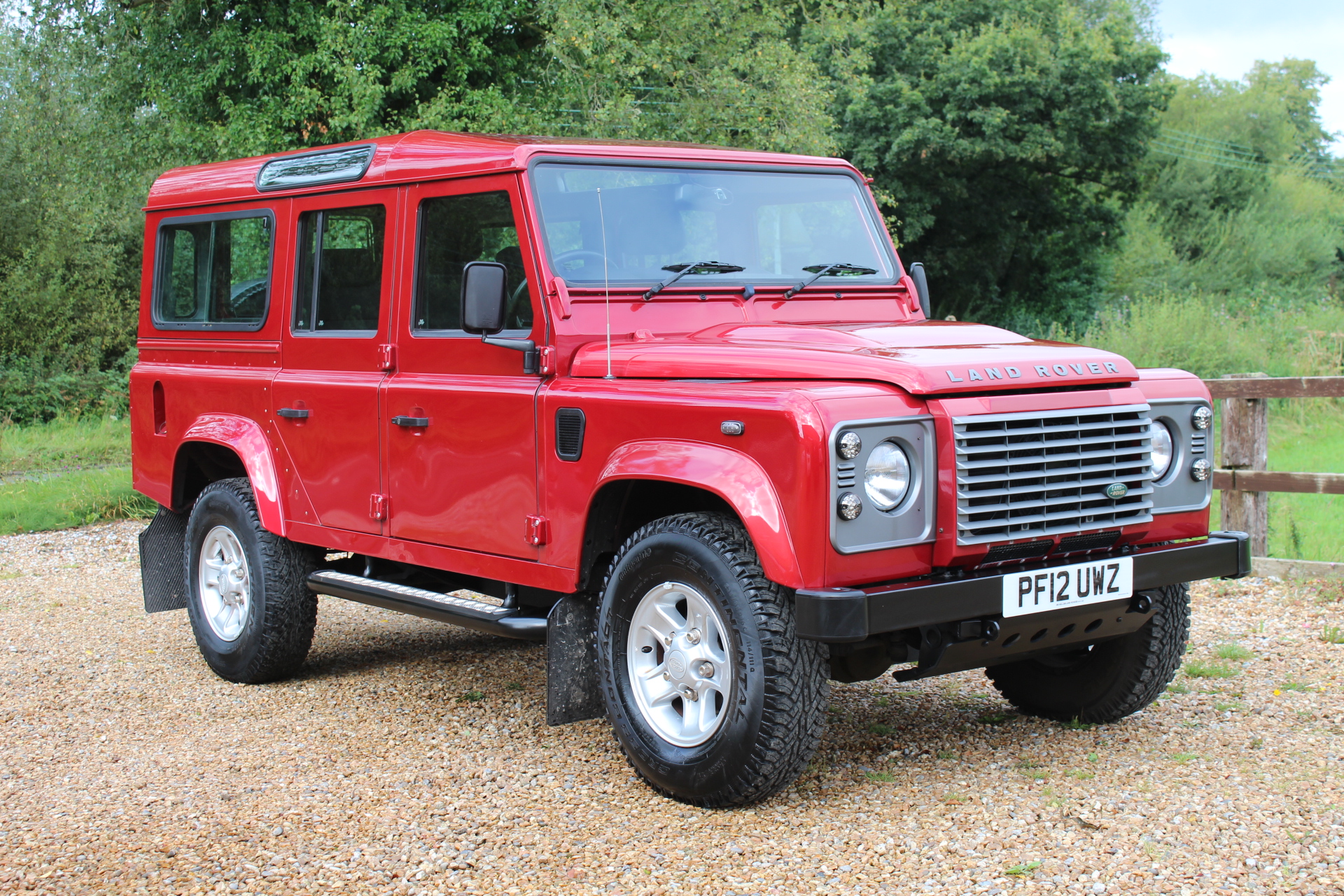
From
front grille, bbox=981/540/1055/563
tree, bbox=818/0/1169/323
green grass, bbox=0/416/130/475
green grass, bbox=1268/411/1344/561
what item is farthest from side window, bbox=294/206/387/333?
tree, bbox=818/0/1169/323

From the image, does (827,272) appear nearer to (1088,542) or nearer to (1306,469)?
(1088,542)

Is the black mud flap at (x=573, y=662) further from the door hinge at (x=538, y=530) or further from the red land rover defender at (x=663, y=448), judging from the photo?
the door hinge at (x=538, y=530)

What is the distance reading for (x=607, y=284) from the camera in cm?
452

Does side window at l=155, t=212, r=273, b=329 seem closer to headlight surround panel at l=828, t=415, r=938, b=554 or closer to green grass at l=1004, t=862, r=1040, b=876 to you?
headlight surround panel at l=828, t=415, r=938, b=554

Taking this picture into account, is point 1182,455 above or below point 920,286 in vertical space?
below

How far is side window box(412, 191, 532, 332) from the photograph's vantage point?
15.5 feet

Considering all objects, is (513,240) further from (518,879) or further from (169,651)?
(169,651)

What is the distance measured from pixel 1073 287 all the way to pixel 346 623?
29258 mm

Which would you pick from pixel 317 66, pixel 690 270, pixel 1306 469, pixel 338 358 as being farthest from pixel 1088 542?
pixel 317 66

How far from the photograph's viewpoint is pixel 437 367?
16.4ft

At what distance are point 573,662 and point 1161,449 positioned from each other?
2173mm

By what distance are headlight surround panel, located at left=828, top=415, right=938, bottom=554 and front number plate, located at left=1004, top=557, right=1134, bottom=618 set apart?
1.12 feet

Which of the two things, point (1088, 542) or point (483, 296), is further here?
point (483, 296)

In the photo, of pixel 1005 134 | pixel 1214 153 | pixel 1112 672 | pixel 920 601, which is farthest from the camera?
pixel 1214 153
